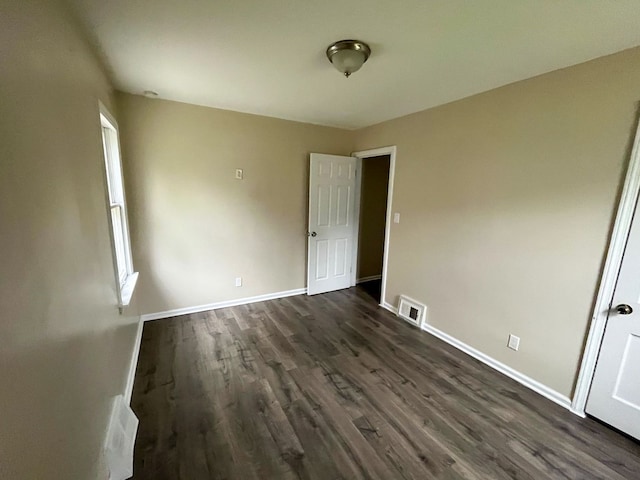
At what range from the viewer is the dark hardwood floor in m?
1.54

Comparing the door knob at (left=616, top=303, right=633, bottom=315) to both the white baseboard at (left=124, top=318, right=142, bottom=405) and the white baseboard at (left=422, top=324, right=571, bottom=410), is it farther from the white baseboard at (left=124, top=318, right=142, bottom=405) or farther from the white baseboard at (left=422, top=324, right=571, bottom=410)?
the white baseboard at (left=124, top=318, right=142, bottom=405)

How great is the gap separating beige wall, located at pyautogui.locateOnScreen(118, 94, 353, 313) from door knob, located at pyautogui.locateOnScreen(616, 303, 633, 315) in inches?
121

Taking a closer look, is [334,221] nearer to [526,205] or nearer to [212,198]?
[212,198]

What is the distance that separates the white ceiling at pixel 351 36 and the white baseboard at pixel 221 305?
2369 millimetres

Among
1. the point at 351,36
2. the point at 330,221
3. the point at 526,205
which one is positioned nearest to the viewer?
the point at 351,36

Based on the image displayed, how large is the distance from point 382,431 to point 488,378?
3.77ft

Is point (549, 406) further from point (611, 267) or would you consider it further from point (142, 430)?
point (142, 430)

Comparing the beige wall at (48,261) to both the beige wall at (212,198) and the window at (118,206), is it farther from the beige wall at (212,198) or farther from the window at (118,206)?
the beige wall at (212,198)

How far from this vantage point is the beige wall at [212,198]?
2.87 m

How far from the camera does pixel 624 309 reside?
173 centimetres

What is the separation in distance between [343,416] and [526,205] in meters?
2.10

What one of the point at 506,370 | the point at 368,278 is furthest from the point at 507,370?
the point at 368,278

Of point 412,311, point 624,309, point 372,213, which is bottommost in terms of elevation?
point 412,311

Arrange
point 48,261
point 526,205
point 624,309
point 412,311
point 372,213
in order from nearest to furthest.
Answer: point 48,261 < point 624,309 < point 526,205 < point 412,311 < point 372,213
